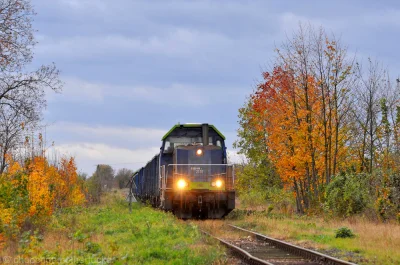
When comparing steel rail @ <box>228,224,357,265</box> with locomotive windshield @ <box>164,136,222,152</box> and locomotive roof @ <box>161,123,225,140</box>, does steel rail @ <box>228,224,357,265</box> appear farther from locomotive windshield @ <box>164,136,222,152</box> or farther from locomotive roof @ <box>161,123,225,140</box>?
locomotive roof @ <box>161,123,225,140</box>

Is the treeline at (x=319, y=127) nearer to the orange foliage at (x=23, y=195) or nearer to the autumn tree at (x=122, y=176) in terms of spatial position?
the orange foliage at (x=23, y=195)

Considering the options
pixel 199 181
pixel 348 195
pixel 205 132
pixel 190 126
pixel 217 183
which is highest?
pixel 190 126

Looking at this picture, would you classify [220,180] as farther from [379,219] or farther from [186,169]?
[379,219]

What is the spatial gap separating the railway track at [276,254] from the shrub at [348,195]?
841cm

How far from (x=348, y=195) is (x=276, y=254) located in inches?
419

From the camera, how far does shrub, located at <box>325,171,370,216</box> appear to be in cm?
2198

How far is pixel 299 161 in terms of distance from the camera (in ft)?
90.6

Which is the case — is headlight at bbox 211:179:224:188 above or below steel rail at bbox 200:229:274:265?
above

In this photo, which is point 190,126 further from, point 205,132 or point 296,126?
point 296,126

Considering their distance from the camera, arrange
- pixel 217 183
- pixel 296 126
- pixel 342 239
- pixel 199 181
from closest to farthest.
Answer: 1. pixel 342 239
2. pixel 217 183
3. pixel 199 181
4. pixel 296 126

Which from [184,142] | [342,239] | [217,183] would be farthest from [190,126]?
[342,239]

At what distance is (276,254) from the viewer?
497 inches

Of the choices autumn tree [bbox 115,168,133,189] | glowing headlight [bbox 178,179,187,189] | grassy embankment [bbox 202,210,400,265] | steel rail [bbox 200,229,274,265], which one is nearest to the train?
glowing headlight [bbox 178,179,187,189]

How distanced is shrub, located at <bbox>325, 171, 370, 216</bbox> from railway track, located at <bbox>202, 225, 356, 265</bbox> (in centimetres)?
841
